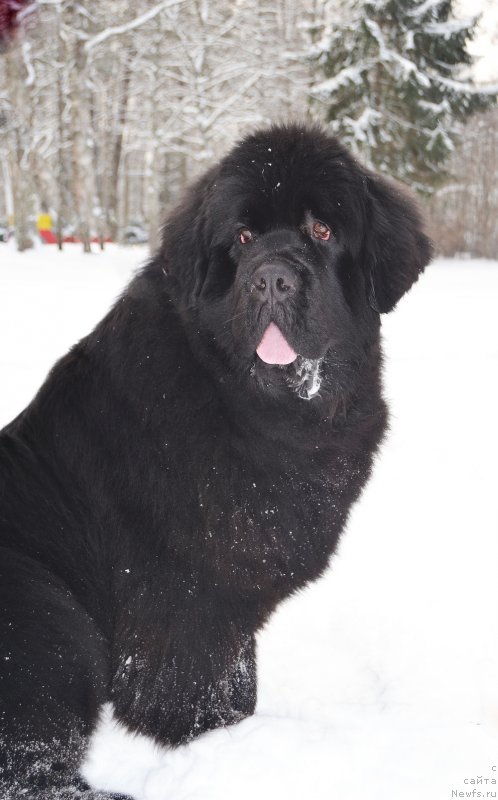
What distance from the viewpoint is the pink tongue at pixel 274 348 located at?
196 centimetres

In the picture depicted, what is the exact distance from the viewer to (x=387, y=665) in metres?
2.50

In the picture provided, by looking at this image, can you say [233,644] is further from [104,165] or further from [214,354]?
[104,165]

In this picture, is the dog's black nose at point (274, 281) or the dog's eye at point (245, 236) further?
the dog's eye at point (245, 236)

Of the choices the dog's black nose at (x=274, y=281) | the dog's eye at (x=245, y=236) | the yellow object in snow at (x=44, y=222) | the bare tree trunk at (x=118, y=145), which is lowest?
the yellow object in snow at (x=44, y=222)

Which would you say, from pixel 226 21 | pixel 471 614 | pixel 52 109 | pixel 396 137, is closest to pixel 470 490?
pixel 471 614

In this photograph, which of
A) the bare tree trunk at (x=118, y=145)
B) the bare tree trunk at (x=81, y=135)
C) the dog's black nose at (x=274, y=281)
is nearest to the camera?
the dog's black nose at (x=274, y=281)

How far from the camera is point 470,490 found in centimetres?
405

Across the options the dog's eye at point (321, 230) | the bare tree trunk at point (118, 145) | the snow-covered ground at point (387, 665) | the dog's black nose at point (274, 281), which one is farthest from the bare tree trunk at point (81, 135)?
the dog's black nose at point (274, 281)

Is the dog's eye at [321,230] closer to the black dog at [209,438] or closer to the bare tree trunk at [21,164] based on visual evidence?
the black dog at [209,438]

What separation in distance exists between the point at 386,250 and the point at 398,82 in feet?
54.8

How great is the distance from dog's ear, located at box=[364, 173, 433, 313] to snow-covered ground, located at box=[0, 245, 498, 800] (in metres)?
0.64

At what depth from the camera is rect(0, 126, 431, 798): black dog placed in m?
1.97

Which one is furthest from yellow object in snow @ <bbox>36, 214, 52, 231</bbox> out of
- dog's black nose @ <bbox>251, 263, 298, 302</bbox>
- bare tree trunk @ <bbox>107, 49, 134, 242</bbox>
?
dog's black nose @ <bbox>251, 263, 298, 302</bbox>

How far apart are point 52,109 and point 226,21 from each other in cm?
879
